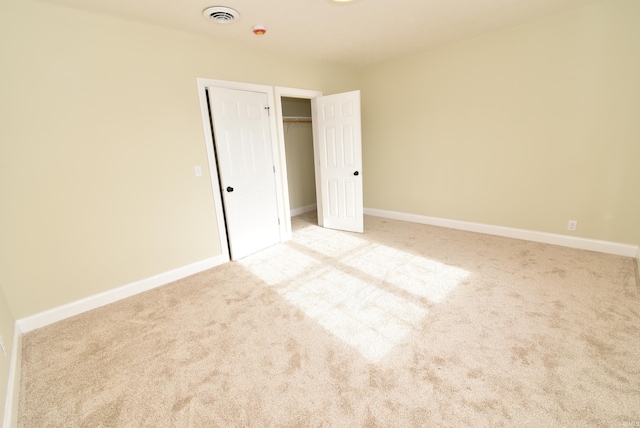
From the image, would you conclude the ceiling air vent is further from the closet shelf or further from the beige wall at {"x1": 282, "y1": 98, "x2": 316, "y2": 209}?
the beige wall at {"x1": 282, "y1": 98, "x2": 316, "y2": 209}

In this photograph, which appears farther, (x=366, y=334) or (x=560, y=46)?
(x=560, y=46)

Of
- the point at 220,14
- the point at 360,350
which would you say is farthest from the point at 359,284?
the point at 220,14

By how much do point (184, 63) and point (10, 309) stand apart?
8.34 feet

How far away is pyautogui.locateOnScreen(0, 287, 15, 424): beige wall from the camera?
4.71 ft

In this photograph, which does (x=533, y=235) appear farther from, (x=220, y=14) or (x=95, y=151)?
(x=95, y=151)

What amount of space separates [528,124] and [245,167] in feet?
11.2

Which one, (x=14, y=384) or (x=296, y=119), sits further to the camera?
(x=296, y=119)

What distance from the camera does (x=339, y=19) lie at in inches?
Answer: 103

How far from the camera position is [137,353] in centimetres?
191

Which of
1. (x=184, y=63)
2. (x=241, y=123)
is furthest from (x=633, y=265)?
(x=184, y=63)

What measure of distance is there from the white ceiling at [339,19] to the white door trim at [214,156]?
452mm

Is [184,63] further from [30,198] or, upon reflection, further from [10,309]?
[10,309]

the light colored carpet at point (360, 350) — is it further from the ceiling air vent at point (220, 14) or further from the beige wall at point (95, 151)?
the ceiling air vent at point (220, 14)

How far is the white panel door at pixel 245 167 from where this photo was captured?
305 centimetres
